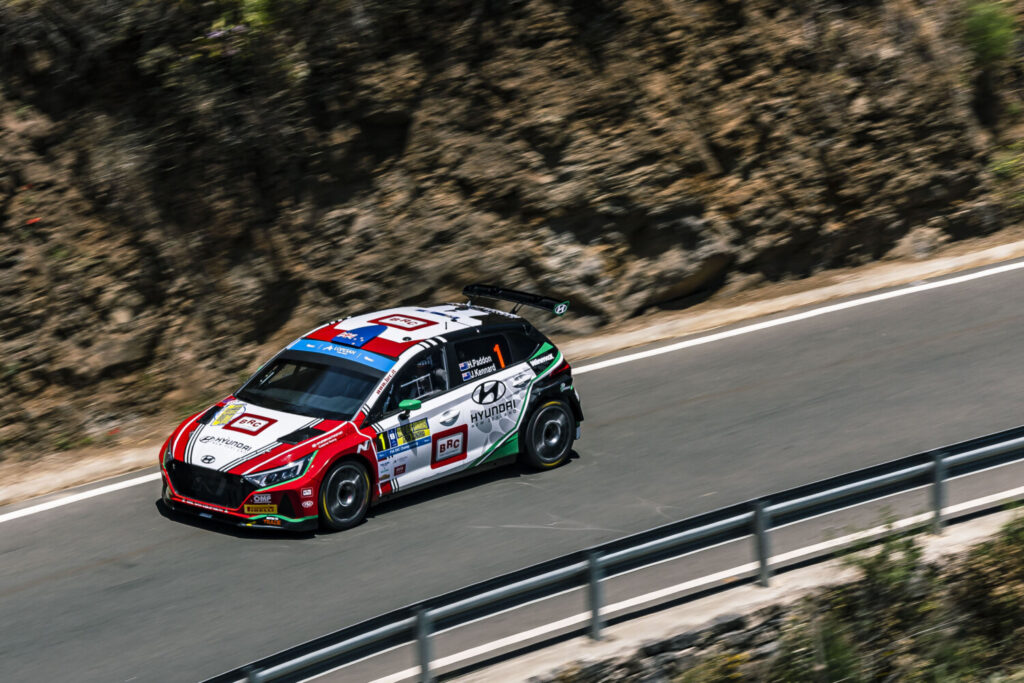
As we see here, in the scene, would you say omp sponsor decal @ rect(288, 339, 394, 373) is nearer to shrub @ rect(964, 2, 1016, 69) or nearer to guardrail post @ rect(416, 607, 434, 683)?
guardrail post @ rect(416, 607, 434, 683)

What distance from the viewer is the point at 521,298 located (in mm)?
12414

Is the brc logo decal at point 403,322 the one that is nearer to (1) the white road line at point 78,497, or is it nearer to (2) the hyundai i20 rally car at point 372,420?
(2) the hyundai i20 rally car at point 372,420

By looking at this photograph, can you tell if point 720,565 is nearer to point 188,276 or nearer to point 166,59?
point 188,276

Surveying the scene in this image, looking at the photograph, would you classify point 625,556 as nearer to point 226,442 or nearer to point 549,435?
point 549,435

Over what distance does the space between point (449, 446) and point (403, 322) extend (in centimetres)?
151

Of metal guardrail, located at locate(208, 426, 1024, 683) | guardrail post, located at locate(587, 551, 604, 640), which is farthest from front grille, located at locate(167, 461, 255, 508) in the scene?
guardrail post, located at locate(587, 551, 604, 640)

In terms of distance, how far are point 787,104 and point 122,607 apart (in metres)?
11.7

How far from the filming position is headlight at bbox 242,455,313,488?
33.0 ft

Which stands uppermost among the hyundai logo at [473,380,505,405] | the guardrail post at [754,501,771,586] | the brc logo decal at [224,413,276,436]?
the brc logo decal at [224,413,276,436]

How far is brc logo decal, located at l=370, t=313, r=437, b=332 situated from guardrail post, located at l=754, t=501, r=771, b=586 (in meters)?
4.21

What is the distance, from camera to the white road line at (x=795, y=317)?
582 inches

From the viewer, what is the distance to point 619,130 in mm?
16078

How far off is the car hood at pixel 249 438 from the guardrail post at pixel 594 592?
312 cm

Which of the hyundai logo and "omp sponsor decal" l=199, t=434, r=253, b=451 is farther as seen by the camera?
the hyundai logo
